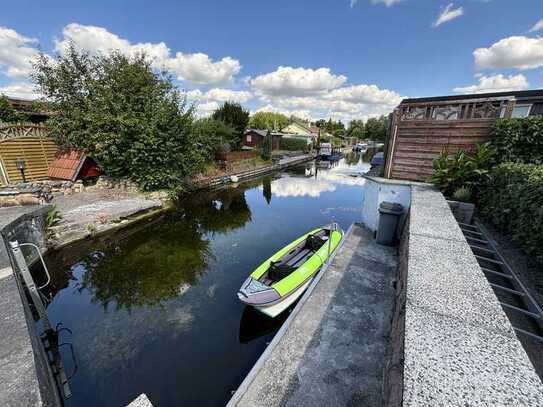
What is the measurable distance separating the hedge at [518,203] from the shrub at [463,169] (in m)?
0.32

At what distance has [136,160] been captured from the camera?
10.8 meters

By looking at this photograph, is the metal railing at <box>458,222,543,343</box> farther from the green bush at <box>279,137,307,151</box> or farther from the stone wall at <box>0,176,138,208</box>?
the green bush at <box>279,137,307,151</box>

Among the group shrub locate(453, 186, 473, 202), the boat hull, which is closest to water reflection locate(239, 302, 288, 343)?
the boat hull

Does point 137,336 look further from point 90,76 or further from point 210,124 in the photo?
point 210,124

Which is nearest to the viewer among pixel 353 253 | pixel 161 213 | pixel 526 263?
pixel 526 263

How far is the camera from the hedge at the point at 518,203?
135 inches

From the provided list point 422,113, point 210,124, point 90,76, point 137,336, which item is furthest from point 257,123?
point 137,336

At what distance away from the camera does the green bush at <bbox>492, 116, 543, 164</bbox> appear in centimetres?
480

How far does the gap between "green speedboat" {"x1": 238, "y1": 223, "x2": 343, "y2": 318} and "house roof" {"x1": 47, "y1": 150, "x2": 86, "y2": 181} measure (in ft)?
33.7

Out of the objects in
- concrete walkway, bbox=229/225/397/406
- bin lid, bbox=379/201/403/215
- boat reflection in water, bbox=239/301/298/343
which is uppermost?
bin lid, bbox=379/201/403/215

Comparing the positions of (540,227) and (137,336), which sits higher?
(540,227)

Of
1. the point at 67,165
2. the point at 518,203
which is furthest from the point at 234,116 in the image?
the point at 518,203

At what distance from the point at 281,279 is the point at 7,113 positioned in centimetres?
1426

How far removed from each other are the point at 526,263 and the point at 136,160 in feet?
42.4
